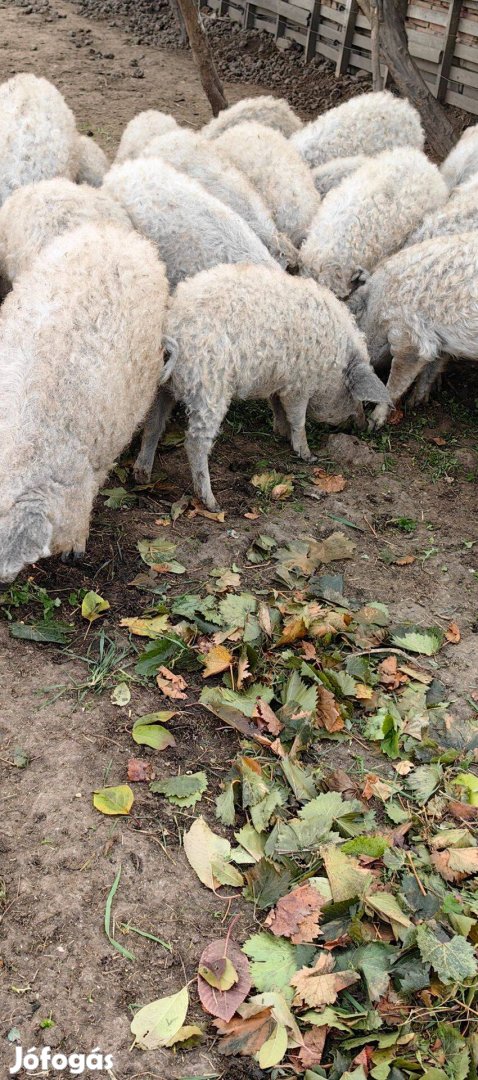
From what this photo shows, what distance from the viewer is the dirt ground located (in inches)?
120

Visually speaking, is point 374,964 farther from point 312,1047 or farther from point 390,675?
point 390,675

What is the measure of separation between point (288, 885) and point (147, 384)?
2.57 m

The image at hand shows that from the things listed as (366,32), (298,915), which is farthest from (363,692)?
(366,32)

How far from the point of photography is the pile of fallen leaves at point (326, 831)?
304cm

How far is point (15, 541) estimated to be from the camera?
4.14 metres

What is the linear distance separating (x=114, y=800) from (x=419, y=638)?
1728 millimetres

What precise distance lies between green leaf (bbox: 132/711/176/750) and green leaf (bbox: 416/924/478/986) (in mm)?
1183

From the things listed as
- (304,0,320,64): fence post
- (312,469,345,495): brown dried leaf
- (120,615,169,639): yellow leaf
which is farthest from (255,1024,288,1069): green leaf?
(304,0,320,64): fence post

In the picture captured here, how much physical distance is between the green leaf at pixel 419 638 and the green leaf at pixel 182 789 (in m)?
1.31

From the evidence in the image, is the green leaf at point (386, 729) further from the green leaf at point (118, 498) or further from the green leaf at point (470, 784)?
the green leaf at point (118, 498)

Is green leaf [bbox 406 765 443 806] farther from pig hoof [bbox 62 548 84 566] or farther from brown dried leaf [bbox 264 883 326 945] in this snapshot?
pig hoof [bbox 62 548 84 566]

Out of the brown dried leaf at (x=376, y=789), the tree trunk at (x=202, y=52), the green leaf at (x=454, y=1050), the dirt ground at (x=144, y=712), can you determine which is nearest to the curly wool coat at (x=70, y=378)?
the dirt ground at (x=144, y=712)

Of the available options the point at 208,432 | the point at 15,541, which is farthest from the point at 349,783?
the point at 208,432

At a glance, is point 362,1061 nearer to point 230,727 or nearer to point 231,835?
point 231,835
